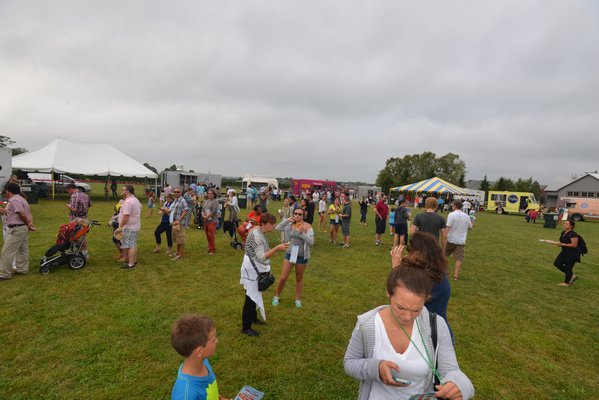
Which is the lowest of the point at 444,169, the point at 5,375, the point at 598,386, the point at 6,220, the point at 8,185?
the point at 5,375

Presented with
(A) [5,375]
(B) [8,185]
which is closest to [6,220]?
(B) [8,185]

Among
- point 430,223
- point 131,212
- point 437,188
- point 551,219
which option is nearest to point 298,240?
point 430,223

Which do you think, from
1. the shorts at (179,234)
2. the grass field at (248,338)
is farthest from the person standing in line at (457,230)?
the shorts at (179,234)

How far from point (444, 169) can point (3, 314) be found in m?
76.9

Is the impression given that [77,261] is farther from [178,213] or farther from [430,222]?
[430,222]

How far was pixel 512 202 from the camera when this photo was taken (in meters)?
30.9

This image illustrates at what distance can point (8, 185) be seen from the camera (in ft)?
17.2

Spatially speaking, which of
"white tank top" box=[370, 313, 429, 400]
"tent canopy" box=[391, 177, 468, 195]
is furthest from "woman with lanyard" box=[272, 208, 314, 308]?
"tent canopy" box=[391, 177, 468, 195]

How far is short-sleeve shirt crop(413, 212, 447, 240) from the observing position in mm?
5430

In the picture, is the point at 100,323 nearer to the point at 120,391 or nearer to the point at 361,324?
the point at 120,391

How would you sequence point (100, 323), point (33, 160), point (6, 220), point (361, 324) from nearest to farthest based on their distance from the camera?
point (361, 324), point (100, 323), point (6, 220), point (33, 160)

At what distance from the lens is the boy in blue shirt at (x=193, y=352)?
1.72m

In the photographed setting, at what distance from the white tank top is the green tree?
68884mm

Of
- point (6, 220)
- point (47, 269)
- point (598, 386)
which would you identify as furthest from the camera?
point (47, 269)
